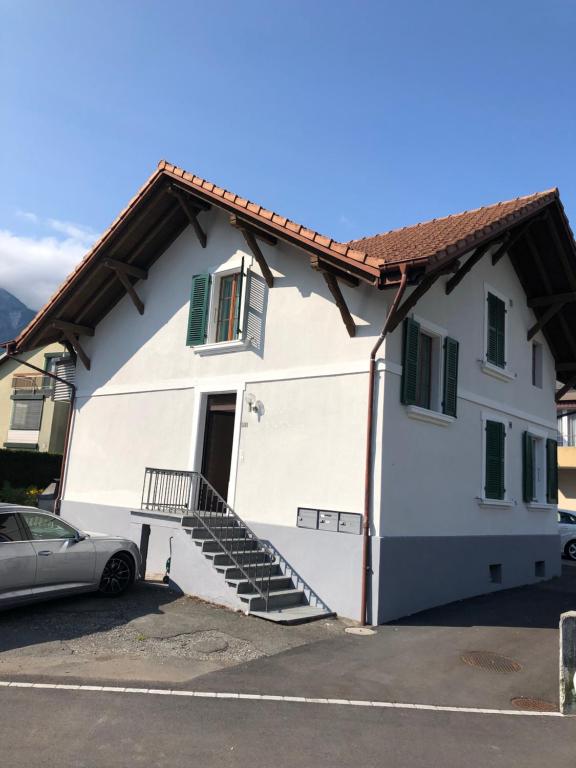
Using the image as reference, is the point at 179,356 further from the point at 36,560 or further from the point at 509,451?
the point at 509,451

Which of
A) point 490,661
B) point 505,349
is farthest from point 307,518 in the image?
point 505,349

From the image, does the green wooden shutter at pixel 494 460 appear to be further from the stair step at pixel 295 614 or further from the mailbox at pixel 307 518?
the stair step at pixel 295 614

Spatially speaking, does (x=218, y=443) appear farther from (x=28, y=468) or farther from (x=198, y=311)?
(x=28, y=468)

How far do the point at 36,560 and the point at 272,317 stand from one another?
5.41 metres

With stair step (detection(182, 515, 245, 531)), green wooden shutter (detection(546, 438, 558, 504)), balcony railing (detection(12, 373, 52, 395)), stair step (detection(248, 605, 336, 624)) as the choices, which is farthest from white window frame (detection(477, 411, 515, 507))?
balcony railing (detection(12, 373, 52, 395))

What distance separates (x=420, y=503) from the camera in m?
9.88

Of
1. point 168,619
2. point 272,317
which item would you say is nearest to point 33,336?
point 272,317

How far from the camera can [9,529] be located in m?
7.80

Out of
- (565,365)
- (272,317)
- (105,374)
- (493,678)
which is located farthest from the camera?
(565,365)

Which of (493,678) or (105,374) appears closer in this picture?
(493,678)

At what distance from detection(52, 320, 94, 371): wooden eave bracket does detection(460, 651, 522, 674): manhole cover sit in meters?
10.4

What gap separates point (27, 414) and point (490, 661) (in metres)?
32.6

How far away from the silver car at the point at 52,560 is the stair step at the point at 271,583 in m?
1.65

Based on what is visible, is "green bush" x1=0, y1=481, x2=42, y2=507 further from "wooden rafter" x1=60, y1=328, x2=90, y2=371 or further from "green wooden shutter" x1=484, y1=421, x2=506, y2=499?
"green wooden shutter" x1=484, y1=421, x2=506, y2=499
